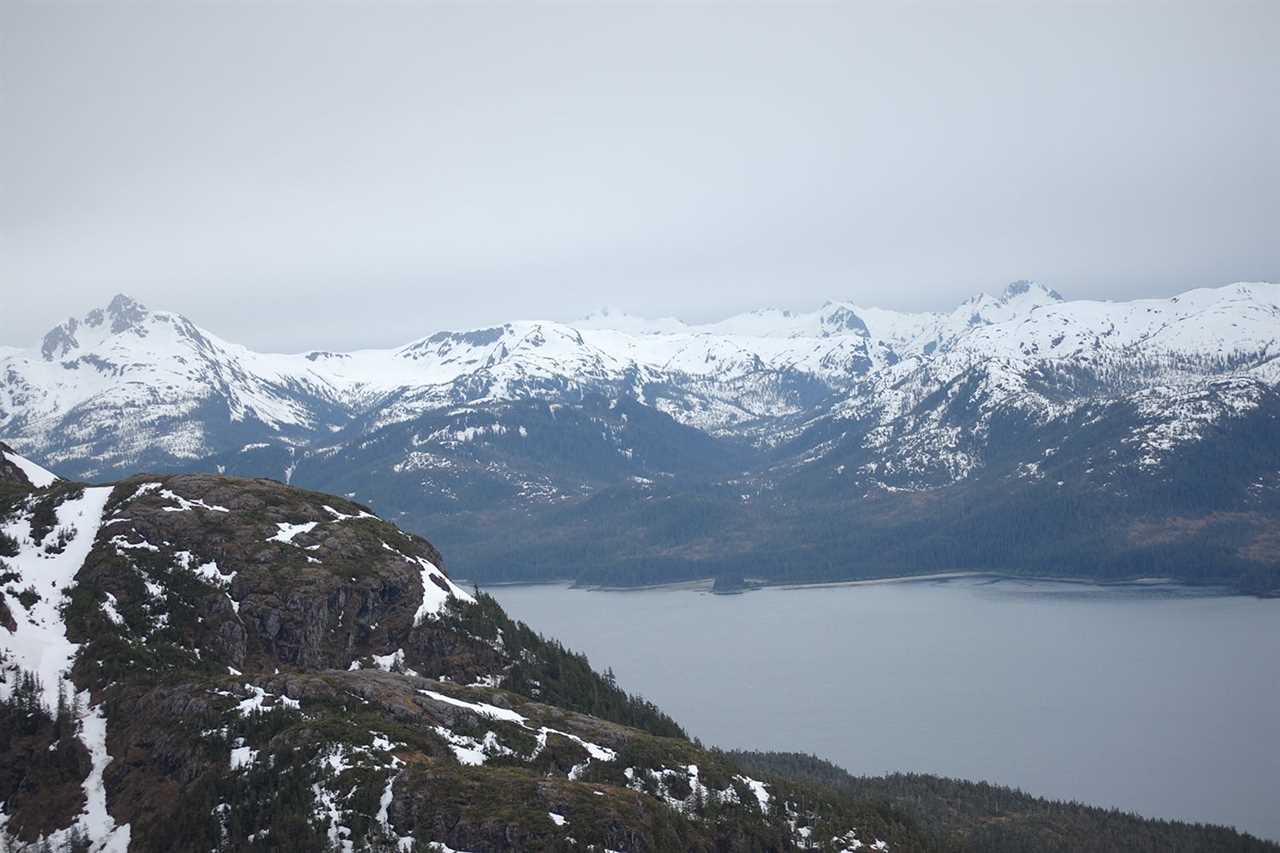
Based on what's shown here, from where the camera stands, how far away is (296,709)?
96.1 m

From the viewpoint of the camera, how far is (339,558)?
131625 mm

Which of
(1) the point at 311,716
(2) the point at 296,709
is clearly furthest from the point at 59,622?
(1) the point at 311,716

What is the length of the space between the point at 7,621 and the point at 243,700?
24476 millimetres

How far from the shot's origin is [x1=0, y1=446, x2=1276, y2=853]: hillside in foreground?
84.6 m

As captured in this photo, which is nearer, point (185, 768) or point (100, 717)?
point (185, 768)

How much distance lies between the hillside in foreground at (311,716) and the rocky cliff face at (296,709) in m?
0.22

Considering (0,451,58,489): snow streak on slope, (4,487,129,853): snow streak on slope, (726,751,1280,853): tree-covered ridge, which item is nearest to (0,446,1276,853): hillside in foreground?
(4,487,129,853): snow streak on slope

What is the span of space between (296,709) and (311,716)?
6.17 feet

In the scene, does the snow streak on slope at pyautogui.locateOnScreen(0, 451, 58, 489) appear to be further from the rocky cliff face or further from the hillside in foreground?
the rocky cliff face

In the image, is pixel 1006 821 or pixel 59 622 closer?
pixel 59 622

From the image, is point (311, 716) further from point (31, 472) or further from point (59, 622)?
point (31, 472)

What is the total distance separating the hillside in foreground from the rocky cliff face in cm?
22

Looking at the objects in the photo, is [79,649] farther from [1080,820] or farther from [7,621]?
[1080,820]

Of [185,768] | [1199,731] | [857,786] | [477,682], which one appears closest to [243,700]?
[185,768]
